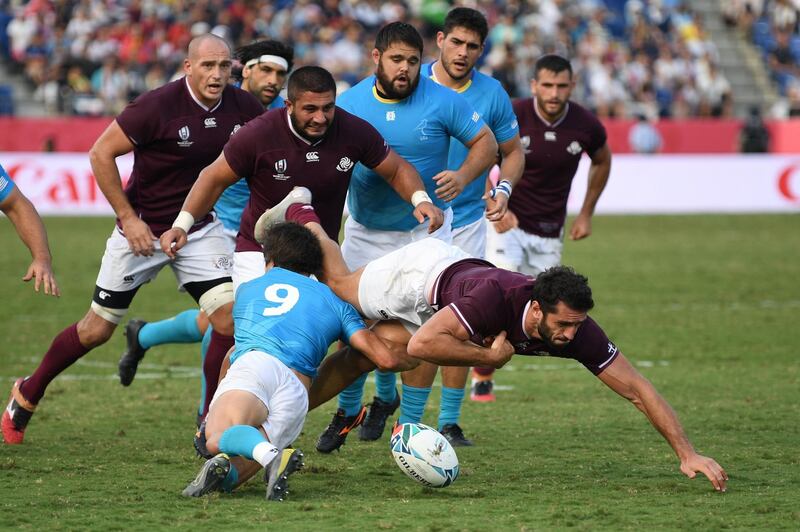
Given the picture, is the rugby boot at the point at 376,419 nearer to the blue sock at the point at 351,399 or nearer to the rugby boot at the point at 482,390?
the blue sock at the point at 351,399

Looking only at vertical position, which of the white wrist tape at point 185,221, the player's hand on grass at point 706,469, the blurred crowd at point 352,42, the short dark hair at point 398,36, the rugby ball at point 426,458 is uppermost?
the short dark hair at point 398,36

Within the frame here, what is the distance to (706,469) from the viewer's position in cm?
621

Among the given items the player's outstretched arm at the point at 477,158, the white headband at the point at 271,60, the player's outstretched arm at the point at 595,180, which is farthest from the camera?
the player's outstretched arm at the point at 595,180

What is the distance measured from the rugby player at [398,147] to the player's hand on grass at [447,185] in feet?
0.03

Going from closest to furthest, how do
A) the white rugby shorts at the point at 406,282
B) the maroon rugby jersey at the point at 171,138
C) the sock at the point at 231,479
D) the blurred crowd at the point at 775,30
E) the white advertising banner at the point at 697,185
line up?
the sock at the point at 231,479, the white rugby shorts at the point at 406,282, the maroon rugby jersey at the point at 171,138, the white advertising banner at the point at 697,185, the blurred crowd at the point at 775,30

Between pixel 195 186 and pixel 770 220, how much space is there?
715 inches

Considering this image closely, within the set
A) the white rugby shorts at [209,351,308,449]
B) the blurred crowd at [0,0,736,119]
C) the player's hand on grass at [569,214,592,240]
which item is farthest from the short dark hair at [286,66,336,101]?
the blurred crowd at [0,0,736,119]

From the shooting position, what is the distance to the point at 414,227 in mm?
8367

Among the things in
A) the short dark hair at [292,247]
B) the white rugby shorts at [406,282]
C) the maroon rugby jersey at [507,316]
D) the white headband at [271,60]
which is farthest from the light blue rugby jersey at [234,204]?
the maroon rugby jersey at [507,316]

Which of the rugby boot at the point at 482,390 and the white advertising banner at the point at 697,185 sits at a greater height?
the rugby boot at the point at 482,390

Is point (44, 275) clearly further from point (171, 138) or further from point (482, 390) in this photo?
point (482, 390)

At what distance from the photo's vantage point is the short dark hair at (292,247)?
22.8 ft

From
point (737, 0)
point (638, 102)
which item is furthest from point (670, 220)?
point (737, 0)

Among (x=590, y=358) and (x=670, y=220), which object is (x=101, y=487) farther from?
(x=670, y=220)
